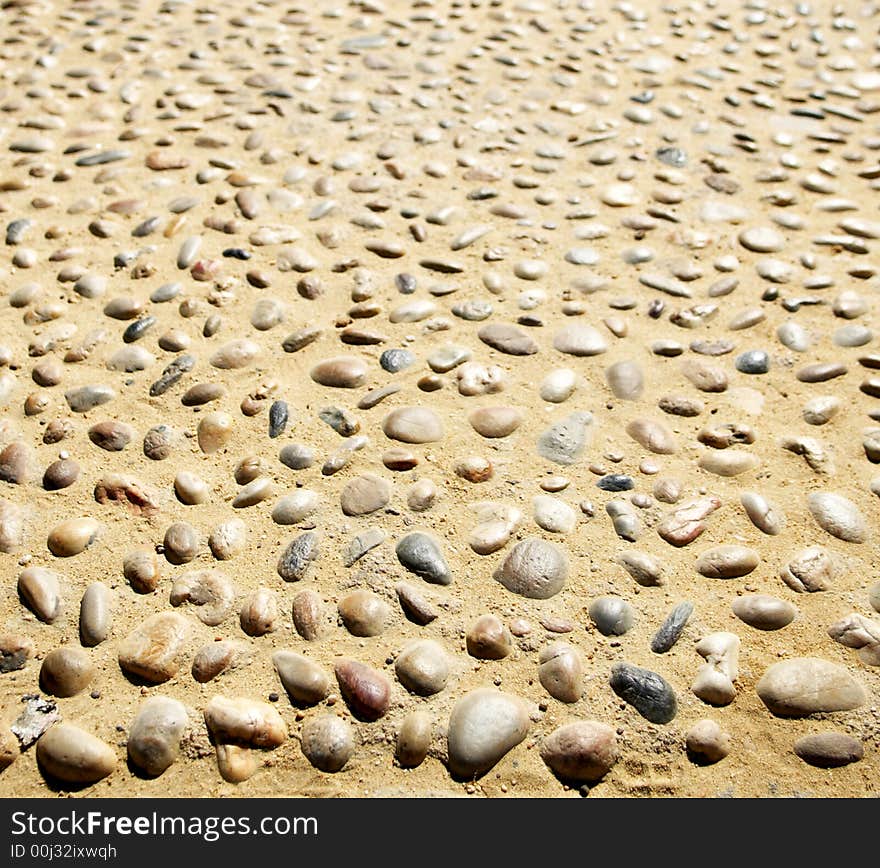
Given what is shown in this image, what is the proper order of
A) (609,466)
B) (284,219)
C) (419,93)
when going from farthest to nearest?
(419,93) < (284,219) < (609,466)

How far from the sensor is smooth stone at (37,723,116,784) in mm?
1566

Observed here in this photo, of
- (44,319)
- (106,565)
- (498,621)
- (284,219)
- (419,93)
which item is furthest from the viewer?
(419,93)

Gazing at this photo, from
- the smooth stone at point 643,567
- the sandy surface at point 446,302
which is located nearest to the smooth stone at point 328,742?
the sandy surface at point 446,302

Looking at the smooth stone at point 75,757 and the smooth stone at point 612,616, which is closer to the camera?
the smooth stone at point 75,757

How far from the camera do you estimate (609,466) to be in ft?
6.93

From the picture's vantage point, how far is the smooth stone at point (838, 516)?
1.96m

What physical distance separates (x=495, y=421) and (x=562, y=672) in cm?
73

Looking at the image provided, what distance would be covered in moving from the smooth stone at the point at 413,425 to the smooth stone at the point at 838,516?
0.92m

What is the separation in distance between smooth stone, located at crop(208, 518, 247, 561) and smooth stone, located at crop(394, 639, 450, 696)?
18.4 inches

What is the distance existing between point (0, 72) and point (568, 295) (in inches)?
112

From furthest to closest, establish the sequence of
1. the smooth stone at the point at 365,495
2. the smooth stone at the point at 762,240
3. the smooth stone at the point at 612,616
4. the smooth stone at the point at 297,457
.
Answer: the smooth stone at the point at 762,240, the smooth stone at the point at 297,457, the smooth stone at the point at 365,495, the smooth stone at the point at 612,616

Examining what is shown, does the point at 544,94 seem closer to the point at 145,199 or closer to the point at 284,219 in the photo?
the point at 284,219

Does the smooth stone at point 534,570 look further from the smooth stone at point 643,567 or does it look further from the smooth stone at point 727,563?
the smooth stone at point 727,563
